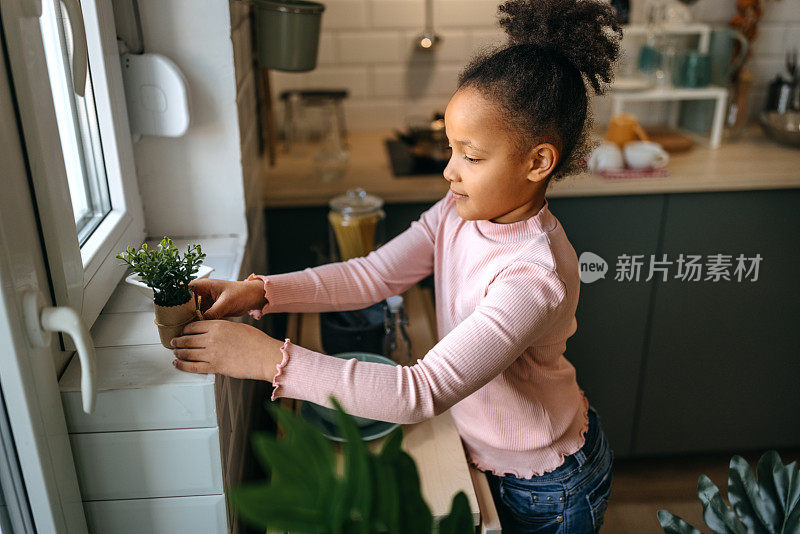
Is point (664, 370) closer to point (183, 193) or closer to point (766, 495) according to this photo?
point (766, 495)

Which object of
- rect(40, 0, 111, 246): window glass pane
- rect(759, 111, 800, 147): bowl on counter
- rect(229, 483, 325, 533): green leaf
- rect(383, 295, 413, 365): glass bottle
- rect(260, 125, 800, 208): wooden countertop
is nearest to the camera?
rect(229, 483, 325, 533): green leaf

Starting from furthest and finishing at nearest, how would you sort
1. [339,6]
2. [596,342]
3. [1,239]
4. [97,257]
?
[339,6] < [596,342] < [97,257] < [1,239]

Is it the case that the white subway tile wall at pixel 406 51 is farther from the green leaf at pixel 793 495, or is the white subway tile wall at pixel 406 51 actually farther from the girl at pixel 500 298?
the green leaf at pixel 793 495

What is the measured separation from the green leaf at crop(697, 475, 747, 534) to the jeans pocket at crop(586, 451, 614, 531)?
0.96 ft

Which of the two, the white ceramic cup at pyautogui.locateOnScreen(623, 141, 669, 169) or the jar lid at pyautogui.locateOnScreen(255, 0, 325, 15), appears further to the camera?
the white ceramic cup at pyautogui.locateOnScreen(623, 141, 669, 169)

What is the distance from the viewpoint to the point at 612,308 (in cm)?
207

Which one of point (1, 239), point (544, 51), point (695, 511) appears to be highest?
point (544, 51)

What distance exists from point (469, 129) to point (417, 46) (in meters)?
1.47

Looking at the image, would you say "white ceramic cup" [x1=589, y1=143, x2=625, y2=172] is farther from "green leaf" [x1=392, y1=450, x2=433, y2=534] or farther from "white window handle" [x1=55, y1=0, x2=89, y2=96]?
"green leaf" [x1=392, y1=450, x2=433, y2=534]

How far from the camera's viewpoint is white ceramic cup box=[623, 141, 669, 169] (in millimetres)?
1994

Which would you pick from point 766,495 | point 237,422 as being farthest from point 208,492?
point 766,495

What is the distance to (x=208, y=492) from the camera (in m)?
0.98

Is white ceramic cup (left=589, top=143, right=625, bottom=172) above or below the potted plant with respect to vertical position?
below

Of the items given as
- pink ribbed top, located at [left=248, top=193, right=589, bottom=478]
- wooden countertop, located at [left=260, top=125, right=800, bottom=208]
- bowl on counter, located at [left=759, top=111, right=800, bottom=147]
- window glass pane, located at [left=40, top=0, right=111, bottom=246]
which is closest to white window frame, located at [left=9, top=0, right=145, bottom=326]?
window glass pane, located at [left=40, top=0, right=111, bottom=246]
